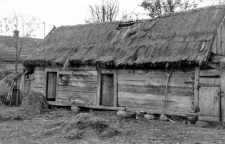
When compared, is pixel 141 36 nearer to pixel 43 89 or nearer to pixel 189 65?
pixel 189 65

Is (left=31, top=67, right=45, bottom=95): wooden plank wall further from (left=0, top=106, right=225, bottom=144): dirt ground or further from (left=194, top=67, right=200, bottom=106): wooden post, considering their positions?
(left=194, top=67, right=200, bottom=106): wooden post

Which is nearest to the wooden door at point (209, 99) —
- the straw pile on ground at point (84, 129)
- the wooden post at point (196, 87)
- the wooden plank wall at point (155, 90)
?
the wooden post at point (196, 87)

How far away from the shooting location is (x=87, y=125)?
870 centimetres

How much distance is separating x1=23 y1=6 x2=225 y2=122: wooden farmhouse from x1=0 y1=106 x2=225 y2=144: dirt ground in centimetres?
114

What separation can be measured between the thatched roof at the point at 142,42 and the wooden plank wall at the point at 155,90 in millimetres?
665

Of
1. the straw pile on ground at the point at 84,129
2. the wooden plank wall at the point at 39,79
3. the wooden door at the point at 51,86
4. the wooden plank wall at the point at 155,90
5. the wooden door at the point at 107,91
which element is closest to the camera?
the straw pile on ground at the point at 84,129

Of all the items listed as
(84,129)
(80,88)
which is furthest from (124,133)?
(80,88)

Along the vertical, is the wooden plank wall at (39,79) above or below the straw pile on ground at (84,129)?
above

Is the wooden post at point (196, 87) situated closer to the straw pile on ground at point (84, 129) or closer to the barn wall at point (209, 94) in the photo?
the barn wall at point (209, 94)

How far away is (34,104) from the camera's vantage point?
540 inches

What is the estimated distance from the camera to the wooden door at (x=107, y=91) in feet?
43.6

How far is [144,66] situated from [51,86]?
6.14 meters

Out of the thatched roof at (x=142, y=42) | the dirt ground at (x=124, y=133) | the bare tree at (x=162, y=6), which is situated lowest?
the dirt ground at (x=124, y=133)

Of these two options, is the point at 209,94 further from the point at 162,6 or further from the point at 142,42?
the point at 162,6
